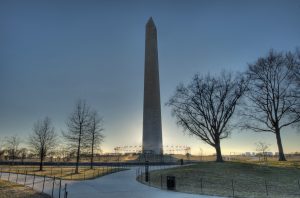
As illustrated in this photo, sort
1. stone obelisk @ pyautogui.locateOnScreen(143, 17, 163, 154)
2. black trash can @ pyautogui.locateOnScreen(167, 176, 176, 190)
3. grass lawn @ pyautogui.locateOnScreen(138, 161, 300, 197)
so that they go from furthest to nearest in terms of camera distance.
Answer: stone obelisk @ pyautogui.locateOnScreen(143, 17, 163, 154)
black trash can @ pyautogui.locateOnScreen(167, 176, 176, 190)
grass lawn @ pyautogui.locateOnScreen(138, 161, 300, 197)

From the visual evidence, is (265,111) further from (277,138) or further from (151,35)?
(151,35)

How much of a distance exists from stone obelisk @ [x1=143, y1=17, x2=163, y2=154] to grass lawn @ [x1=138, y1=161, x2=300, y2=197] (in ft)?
62.9

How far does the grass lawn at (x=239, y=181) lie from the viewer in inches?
738

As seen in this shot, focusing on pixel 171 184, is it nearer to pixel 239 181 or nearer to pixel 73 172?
pixel 239 181

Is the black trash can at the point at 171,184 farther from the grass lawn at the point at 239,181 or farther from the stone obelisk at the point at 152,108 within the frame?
the stone obelisk at the point at 152,108

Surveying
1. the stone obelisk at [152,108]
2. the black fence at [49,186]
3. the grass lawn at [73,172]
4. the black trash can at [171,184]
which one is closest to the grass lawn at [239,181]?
the black trash can at [171,184]

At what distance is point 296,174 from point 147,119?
2672 centimetres

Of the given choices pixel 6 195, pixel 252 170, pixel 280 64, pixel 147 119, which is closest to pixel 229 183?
pixel 252 170

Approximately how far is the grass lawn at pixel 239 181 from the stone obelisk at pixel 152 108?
1918 cm

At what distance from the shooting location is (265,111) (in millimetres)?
38906

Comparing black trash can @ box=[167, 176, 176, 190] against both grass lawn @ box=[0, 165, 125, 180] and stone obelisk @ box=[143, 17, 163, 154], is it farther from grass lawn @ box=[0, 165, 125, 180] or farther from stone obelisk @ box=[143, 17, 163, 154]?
stone obelisk @ box=[143, 17, 163, 154]

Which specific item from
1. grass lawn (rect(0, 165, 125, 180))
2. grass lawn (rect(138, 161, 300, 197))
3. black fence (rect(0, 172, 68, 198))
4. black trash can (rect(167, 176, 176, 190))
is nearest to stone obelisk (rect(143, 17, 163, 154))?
grass lawn (rect(0, 165, 125, 180))

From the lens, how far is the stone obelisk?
47812 mm

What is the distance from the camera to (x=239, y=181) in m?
22.6
